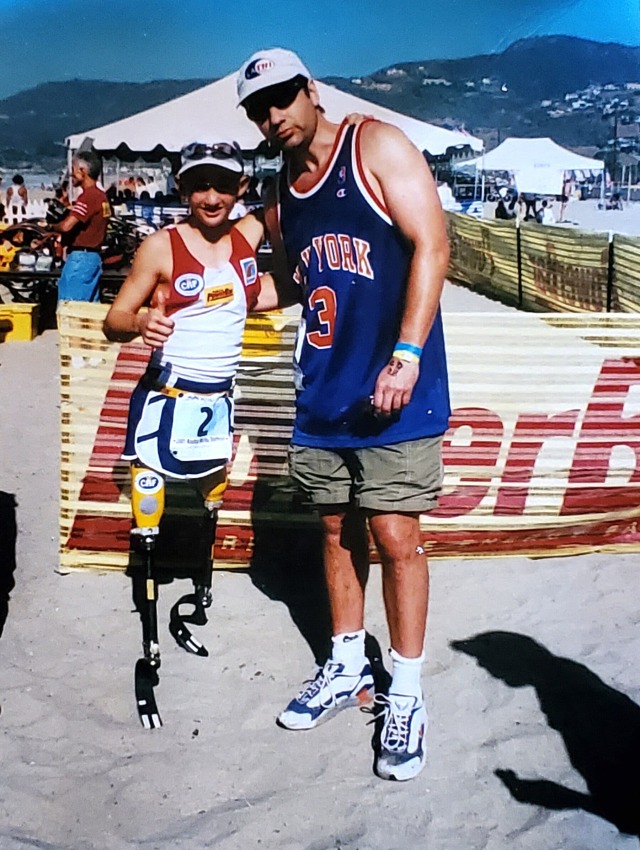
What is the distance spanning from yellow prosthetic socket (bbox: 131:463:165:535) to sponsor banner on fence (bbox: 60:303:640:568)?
2.13 feet

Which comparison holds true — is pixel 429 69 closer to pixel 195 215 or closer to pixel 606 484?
pixel 195 215

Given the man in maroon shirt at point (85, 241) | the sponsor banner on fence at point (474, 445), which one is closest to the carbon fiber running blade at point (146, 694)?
the sponsor banner on fence at point (474, 445)

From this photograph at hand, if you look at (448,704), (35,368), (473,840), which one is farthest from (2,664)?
(35,368)

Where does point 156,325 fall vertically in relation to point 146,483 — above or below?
above

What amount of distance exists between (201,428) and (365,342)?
0.78 m

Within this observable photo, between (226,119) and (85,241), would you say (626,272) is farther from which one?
(226,119)

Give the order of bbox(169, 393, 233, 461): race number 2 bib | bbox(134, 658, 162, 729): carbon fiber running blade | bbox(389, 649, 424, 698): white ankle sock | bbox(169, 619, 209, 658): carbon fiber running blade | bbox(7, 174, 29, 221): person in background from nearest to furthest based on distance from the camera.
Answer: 1. bbox(389, 649, 424, 698): white ankle sock
2. bbox(134, 658, 162, 729): carbon fiber running blade
3. bbox(169, 393, 233, 461): race number 2 bib
4. bbox(169, 619, 209, 658): carbon fiber running blade
5. bbox(7, 174, 29, 221): person in background

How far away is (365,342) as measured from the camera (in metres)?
2.93

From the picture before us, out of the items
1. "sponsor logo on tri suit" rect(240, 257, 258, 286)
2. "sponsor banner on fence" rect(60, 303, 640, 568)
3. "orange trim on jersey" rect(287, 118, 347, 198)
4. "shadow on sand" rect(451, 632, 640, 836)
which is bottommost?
"shadow on sand" rect(451, 632, 640, 836)

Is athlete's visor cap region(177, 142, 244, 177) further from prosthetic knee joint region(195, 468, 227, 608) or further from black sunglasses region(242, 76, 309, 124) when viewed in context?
prosthetic knee joint region(195, 468, 227, 608)

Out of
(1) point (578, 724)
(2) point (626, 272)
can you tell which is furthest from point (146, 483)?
(2) point (626, 272)

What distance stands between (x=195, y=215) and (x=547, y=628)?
80.2 inches

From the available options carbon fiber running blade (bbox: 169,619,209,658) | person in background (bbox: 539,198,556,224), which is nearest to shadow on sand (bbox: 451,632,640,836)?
carbon fiber running blade (bbox: 169,619,209,658)

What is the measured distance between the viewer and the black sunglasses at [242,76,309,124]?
283 cm
